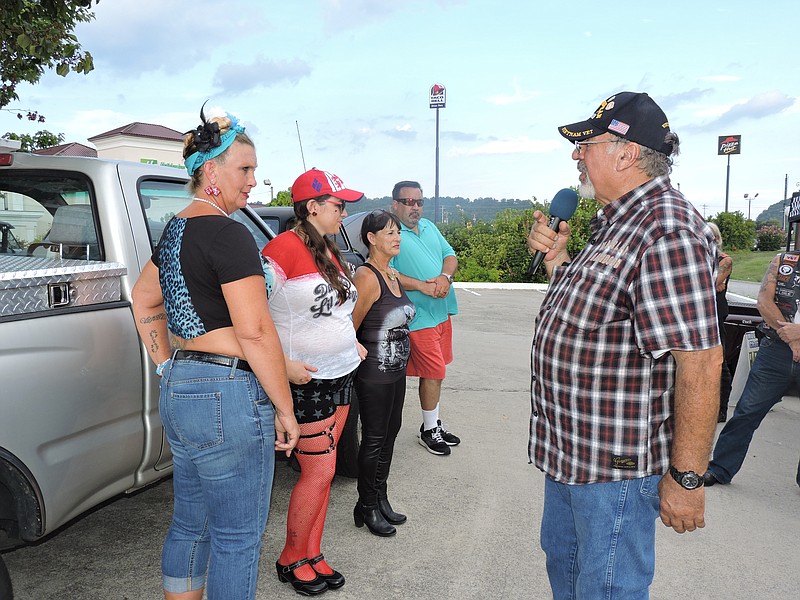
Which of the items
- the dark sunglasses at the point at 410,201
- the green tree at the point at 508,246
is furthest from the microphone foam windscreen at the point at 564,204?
the green tree at the point at 508,246

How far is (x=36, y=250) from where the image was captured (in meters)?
3.09

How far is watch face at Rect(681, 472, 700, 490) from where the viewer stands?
1.82 meters

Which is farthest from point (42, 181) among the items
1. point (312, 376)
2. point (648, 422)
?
point (648, 422)

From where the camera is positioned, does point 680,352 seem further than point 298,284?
No

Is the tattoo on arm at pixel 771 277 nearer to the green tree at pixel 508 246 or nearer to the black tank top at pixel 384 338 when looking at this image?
the black tank top at pixel 384 338

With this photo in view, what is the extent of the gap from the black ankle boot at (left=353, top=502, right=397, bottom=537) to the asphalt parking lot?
47 millimetres

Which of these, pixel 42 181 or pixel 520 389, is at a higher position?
pixel 42 181

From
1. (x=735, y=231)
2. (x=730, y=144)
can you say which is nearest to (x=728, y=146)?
(x=730, y=144)

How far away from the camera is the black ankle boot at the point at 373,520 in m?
3.60

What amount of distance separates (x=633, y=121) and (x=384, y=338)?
1.90m

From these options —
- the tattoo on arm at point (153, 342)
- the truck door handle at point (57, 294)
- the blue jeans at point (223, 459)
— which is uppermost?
the truck door handle at point (57, 294)

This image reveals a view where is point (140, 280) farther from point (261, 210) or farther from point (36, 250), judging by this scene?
point (261, 210)

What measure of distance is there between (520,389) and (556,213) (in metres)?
4.65

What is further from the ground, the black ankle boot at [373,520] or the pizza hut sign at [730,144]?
the pizza hut sign at [730,144]
